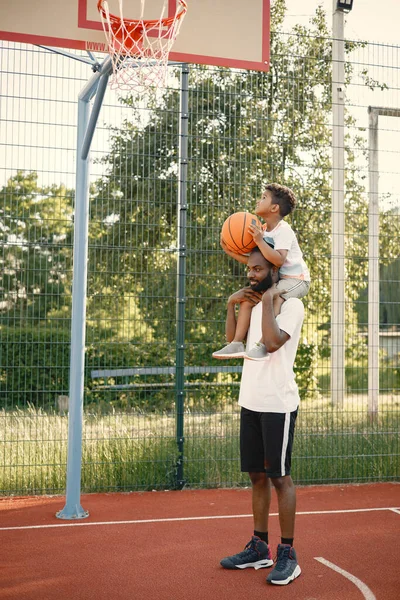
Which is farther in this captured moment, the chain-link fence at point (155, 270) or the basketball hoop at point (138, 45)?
the chain-link fence at point (155, 270)

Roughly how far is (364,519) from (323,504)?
22.7 inches

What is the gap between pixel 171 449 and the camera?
6.51 metres

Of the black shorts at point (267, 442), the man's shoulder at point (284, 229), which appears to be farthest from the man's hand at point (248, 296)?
the black shorts at point (267, 442)

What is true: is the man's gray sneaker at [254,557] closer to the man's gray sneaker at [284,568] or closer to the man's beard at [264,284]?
the man's gray sneaker at [284,568]

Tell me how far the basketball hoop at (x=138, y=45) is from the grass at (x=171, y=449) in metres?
2.91

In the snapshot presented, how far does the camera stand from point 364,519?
220 inches

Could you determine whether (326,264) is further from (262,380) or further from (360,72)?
(262,380)

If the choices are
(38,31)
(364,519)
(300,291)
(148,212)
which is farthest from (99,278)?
(364,519)

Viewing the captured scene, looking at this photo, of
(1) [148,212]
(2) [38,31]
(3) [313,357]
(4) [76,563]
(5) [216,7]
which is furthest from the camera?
(3) [313,357]

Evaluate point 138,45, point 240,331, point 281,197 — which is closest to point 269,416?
point 240,331

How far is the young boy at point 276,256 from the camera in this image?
4.08m

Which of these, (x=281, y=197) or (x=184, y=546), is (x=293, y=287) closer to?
(x=281, y=197)

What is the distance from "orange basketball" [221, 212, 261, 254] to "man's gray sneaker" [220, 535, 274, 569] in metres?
1.69

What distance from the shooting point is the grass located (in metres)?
6.20
